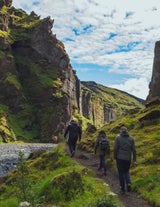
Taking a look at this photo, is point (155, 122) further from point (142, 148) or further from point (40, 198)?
point (40, 198)

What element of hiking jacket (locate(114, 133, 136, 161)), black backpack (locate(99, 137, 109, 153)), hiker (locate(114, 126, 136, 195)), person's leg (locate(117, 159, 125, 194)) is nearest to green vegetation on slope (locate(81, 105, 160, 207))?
person's leg (locate(117, 159, 125, 194))

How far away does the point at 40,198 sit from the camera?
2109cm

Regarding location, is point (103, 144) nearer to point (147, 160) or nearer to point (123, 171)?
point (147, 160)

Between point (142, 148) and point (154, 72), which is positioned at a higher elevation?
point (154, 72)

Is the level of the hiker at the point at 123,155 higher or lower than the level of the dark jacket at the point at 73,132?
lower

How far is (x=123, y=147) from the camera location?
2261 centimetres

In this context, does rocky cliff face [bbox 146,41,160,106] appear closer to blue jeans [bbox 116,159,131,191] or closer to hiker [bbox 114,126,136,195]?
hiker [bbox 114,126,136,195]

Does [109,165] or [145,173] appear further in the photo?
[109,165]

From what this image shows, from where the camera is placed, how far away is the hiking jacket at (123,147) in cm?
2242

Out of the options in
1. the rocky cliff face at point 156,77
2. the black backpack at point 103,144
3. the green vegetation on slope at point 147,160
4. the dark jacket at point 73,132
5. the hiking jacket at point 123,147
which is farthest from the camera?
the rocky cliff face at point 156,77

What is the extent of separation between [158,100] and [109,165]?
32863 mm

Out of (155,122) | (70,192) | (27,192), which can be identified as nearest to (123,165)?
(70,192)

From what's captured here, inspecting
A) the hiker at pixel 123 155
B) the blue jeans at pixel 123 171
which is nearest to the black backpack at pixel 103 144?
the hiker at pixel 123 155

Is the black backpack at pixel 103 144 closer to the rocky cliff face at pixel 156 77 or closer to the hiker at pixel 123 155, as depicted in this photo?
the hiker at pixel 123 155
